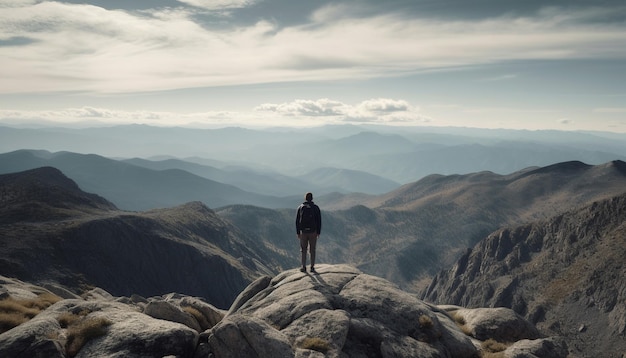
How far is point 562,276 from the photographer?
12106cm

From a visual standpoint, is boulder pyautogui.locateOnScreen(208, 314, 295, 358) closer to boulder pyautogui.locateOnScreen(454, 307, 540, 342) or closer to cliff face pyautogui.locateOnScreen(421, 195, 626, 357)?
boulder pyautogui.locateOnScreen(454, 307, 540, 342)

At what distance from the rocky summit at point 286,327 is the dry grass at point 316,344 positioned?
0.14ft

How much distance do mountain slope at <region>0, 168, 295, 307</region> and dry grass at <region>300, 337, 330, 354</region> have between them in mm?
86631

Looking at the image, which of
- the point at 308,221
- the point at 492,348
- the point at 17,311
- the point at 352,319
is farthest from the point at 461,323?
the point at 17,311

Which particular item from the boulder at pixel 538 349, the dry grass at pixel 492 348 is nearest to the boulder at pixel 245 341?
the dry grass at pixel 492 348

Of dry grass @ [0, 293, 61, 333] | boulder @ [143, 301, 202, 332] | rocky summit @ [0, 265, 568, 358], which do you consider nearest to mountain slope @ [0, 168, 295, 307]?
dry grass @ [0, 293, 61, 333]

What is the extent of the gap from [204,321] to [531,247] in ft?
516

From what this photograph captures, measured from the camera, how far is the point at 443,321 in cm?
2434

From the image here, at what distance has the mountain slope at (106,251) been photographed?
93625 millimetres

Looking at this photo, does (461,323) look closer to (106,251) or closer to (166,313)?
(166,313)

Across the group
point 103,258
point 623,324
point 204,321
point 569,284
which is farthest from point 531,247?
point 204,321

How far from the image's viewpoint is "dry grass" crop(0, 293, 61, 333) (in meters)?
18.2

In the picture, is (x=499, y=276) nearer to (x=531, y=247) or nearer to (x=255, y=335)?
(x=531, y=247)

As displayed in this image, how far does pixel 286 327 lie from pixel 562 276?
129 m
